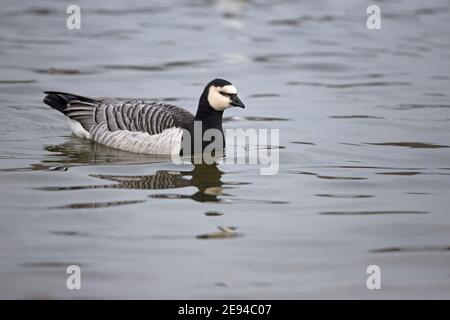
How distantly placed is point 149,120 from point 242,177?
71.6 inches

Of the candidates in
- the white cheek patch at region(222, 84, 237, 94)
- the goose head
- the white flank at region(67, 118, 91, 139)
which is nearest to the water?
the white flank at region(67, 118, 91, 139)

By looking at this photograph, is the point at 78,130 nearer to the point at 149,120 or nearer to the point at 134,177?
the point at 149,120

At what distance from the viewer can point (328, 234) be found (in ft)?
29.0

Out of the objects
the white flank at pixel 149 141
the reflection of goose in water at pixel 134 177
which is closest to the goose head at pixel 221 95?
the white flank at pixel 149 141

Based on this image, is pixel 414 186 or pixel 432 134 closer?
pixel 414 186

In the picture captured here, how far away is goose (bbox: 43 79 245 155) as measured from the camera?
11.8 metres

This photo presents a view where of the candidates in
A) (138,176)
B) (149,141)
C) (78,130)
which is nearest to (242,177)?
(138,176)

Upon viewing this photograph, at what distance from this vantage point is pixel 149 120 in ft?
39.2

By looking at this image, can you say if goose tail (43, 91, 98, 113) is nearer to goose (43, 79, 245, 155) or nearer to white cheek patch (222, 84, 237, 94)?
goose (43, 79, 245, 155)

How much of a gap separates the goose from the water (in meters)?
0.24
